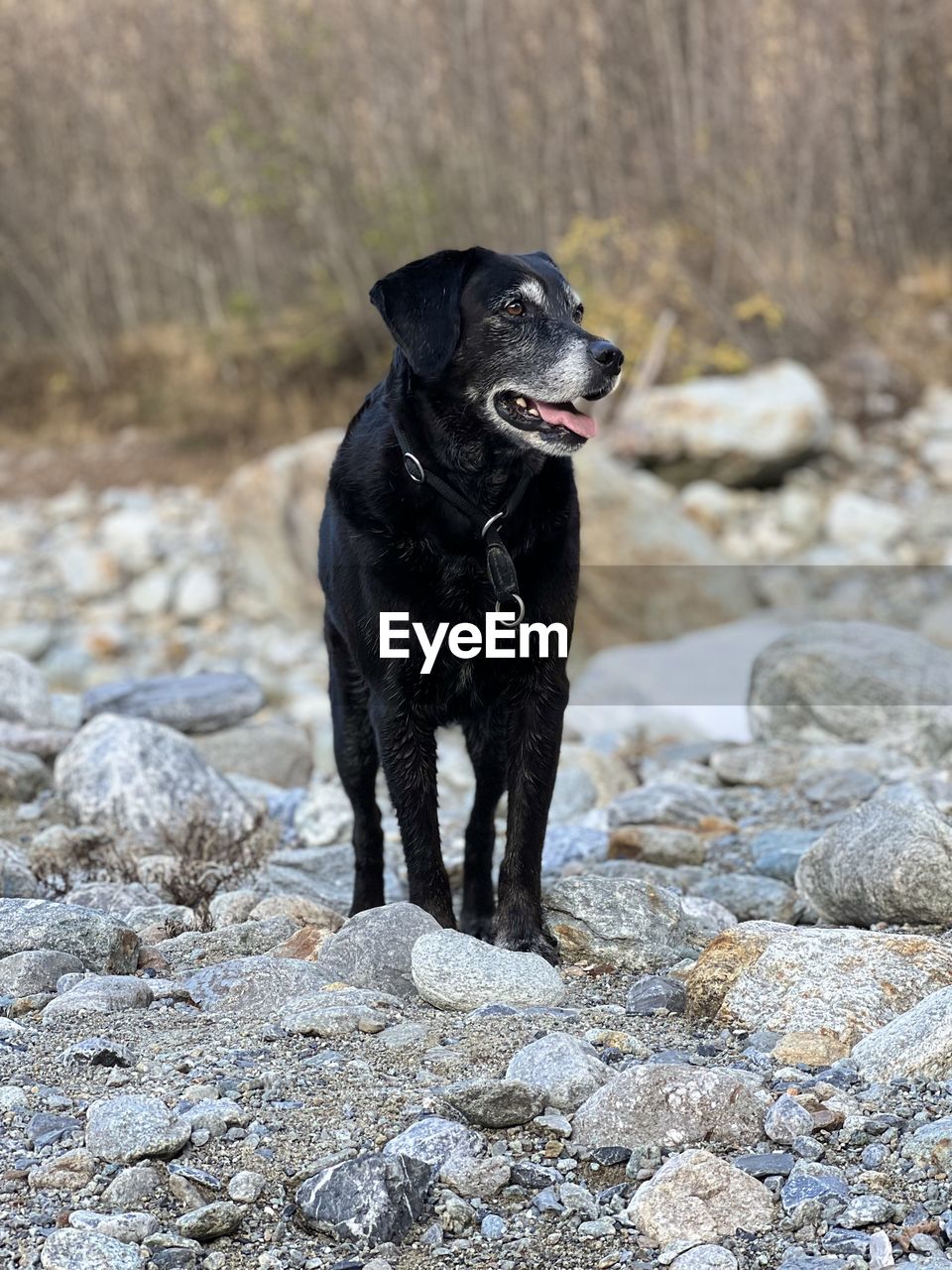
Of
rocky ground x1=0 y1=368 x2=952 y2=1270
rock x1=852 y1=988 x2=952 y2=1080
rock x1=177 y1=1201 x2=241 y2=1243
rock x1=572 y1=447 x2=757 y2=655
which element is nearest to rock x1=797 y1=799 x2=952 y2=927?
rocky ground x1=0 y1=368 x2=952 y2=1270

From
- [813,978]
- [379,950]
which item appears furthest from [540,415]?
[813,978]

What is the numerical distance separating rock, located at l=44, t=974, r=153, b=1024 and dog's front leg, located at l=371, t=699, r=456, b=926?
829 millimetres

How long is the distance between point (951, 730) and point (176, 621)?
1010cm

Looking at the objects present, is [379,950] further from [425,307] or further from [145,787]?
[145,787]

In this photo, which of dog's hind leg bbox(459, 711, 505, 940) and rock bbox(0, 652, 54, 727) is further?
rock bbox(0, 652, 54, 727)

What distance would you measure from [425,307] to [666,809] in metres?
2.57

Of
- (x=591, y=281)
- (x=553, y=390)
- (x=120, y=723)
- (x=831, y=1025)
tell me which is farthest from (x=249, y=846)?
(x=591, y=281)

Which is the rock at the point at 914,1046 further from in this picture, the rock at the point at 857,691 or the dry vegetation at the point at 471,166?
the dry vegetation at the point at 471,166

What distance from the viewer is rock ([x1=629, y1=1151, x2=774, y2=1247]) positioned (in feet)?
7.56

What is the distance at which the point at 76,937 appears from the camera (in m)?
3.62

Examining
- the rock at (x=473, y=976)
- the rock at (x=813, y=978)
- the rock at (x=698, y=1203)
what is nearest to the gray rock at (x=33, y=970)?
the rock at (x=473, y=976)

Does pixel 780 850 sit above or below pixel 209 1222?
below

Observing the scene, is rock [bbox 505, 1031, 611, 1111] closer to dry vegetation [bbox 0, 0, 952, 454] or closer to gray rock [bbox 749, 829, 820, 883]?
gray rock [bbox 749, 829, 820, 883]

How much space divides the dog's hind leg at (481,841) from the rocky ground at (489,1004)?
0.40m
